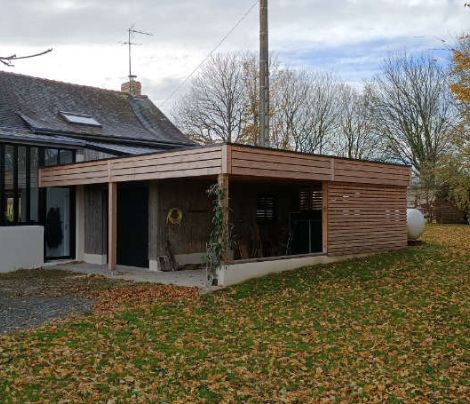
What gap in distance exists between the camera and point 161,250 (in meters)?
12.6

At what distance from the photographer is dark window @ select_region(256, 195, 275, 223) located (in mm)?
14983

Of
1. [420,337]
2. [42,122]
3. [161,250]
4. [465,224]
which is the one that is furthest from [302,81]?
[420,337]

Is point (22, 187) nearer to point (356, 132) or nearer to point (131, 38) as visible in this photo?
point (131, 38)

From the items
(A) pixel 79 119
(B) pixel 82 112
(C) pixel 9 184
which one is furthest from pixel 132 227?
(B) pixel 82 112

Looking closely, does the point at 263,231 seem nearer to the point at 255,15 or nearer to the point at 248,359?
the point at 255,15

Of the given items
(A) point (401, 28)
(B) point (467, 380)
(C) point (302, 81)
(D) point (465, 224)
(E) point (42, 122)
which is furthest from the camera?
(C) point (302, 81)

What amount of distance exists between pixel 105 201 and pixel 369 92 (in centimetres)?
2459

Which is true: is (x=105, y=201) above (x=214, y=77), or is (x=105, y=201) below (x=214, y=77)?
below

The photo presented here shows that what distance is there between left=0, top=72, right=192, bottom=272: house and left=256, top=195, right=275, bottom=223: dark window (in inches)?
150

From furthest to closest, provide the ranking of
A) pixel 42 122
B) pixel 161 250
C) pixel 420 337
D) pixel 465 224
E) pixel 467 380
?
pixel 465 224 < pixel 42 122 < pixel 161 250 < pixel 420 337 < pixel 467 380

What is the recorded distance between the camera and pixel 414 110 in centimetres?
3306

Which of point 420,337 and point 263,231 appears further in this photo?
point 263,231

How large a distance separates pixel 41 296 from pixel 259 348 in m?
4.98

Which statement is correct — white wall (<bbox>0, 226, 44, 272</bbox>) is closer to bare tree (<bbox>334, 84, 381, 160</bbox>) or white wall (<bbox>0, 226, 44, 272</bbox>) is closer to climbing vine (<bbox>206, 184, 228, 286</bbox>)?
climbing vine (<bbox>206, 184, 228, 286</bbox>)
